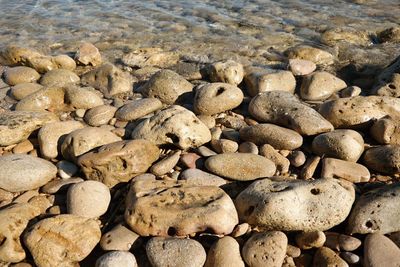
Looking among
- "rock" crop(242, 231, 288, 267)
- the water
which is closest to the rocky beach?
"rock" crop(242, 231, 288, 267)

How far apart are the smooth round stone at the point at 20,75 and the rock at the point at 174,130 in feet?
8.79

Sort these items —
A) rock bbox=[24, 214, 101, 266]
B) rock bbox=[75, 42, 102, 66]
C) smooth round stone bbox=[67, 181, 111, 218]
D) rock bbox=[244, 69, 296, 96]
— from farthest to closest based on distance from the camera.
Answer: rock bbox=[75, 42, 102, 66], rock bbox=[244, 69, 296, 96], smooth round stone bbox=[67, 181, 111, 218], rock bbox=[24, 214, 101, 266]

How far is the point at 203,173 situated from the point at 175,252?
107 centimetres

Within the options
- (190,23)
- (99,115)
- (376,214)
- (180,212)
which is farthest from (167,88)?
(190,23)

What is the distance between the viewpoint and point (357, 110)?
4582 mm

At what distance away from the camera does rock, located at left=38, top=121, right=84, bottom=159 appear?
4.25 meters

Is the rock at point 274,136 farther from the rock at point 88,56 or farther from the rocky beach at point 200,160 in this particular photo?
the rock at point 88,56

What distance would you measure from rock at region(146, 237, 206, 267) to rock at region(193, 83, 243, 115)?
2.20 metres

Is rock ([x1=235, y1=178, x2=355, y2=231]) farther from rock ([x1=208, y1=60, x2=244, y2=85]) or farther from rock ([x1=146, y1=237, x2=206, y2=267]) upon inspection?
rock ([x1=208, y1=60, x2=244, y2=85])

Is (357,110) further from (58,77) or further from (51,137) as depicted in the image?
(58,77)

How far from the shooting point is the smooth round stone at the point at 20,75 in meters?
6.08

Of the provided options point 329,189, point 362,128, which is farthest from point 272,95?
point 329,189

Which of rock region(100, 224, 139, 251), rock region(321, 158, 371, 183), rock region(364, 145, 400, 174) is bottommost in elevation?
rock region(100, 224, 139, 251)

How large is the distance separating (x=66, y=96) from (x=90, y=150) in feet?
5.34
